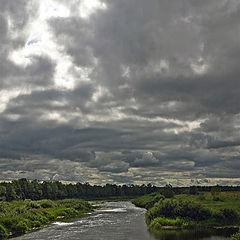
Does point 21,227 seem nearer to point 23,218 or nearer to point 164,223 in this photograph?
point 23,218

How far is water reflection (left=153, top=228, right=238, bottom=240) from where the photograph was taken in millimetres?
80294

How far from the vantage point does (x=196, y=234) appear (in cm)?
8544

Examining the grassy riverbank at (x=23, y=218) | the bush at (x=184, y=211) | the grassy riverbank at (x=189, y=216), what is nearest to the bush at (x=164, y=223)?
the grassy riverbank at (x=189, y=216)

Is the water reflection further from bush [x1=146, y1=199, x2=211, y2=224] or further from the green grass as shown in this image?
the green grass

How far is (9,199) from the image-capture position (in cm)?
19362

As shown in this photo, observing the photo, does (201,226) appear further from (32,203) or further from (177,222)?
(32,203)

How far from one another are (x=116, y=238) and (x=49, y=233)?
66.4ft

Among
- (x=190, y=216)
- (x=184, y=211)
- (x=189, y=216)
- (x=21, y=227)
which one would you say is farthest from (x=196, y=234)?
(x=21, y=227)

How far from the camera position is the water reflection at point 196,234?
8029cm

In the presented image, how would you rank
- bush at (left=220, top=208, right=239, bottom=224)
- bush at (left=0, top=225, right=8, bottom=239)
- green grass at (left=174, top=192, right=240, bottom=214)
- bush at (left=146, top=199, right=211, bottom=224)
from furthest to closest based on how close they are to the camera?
green grass at (left=174, top=192, right=240, bottom=214) → bush at (left=220, top=208, right=239, bottom=224) → bush at (left=146, top=199, right=211, bottom=224) → bush at (left=0, top=225, right=8, bottom=239)

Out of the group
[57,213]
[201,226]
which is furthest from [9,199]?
[201,226]

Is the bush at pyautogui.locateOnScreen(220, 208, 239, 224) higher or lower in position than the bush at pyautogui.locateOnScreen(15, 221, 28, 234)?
higher

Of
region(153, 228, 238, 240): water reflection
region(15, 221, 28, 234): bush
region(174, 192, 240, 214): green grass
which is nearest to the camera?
region(153, 228, 238, 240): water reflection

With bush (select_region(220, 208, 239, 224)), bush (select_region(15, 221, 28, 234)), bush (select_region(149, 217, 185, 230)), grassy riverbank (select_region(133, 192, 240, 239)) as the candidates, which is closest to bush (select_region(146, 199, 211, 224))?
grassy riverbank (select_region(133, 192, 240, 239))
